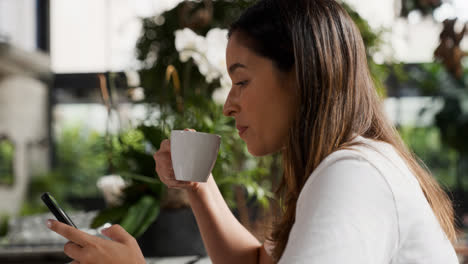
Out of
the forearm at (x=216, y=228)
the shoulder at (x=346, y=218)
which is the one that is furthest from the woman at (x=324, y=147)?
the forearm at (x=216, y=228)

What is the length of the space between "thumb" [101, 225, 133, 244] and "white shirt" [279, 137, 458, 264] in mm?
Result: 201

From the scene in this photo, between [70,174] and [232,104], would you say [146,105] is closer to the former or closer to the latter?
[232,104]

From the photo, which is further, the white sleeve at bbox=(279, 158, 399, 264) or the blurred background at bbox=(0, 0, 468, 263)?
the blurred background at bbox=(0, 0, 468, 263)

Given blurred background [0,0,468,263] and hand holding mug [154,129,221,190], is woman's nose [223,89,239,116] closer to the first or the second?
hand holding mug [154,129,221,190]

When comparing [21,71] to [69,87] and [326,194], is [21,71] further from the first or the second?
[326,194]

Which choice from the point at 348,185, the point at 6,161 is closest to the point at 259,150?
the point at 348,185

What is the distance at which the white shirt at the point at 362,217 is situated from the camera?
50 centimetres

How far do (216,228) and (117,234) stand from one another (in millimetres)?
358

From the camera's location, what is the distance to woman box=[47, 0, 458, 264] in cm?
52

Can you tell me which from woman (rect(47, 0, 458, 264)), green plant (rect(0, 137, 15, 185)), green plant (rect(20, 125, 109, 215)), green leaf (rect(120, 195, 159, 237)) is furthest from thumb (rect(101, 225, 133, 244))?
green plant (rect(0, 137, 15, 185))

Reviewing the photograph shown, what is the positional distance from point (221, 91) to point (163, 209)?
405 millimetres

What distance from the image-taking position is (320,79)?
65cm

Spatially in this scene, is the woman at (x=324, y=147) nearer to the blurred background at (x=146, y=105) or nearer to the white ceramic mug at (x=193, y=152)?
the white ceramic mug at (x=193, y=152)

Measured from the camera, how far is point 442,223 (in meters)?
0.72
